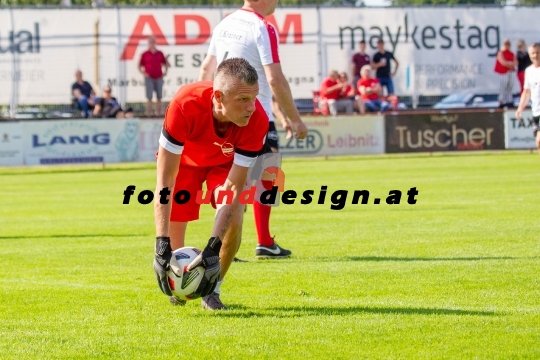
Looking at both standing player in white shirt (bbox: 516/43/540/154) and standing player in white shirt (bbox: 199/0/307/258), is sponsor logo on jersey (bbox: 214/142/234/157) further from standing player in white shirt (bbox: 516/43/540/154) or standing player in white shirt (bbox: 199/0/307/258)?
standing player in white shirt (bbox: 516/43/540/154)

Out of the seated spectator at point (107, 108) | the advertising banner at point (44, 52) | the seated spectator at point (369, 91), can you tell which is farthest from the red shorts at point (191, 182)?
the advertising banner at point (44, 52)

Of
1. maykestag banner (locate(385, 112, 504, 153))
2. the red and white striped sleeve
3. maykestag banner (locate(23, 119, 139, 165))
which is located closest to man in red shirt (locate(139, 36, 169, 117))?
maykestag banner (locate(23, 119, 139, 165))

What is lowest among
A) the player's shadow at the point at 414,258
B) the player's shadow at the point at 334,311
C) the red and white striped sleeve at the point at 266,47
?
the player's shadow at the point at 414,258

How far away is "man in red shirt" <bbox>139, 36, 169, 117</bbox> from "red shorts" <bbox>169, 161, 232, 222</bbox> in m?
22.5

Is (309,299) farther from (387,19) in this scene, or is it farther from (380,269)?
(387,19)

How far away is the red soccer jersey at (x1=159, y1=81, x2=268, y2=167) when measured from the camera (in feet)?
21.1

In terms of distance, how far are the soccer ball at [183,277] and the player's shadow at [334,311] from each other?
0.32 meters

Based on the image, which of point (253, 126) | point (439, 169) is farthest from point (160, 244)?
point (439, 169)

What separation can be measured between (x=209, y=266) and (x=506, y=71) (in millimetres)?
30190

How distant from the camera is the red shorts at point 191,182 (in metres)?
7.11

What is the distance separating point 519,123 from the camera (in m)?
29.3

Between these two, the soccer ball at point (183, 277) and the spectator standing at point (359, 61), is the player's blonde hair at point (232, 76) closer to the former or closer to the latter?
the soccer ball at point (183, 277)

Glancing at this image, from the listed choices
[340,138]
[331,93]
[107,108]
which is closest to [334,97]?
[331,93]

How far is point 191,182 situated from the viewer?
714cm
